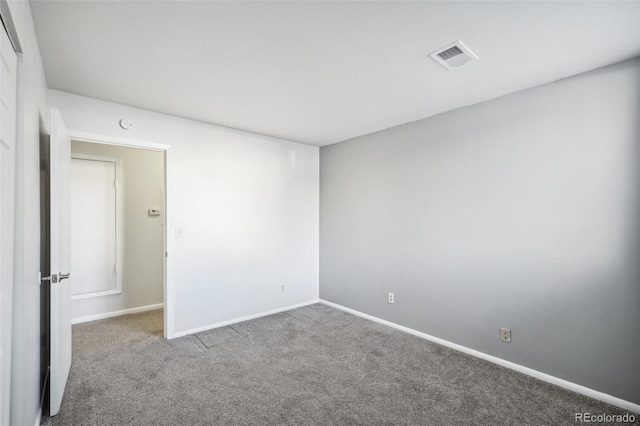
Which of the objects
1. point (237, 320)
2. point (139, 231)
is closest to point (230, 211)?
point (237, 320)

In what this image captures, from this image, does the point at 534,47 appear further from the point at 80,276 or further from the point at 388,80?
the point at 80,276

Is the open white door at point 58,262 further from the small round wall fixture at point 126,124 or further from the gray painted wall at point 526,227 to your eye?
the gray painted wall at point 526,227

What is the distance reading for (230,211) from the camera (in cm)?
380

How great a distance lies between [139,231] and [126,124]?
5.93 feet

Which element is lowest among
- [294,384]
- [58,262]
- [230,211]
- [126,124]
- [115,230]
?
[294,384]

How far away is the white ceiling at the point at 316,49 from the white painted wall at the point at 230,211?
34cm

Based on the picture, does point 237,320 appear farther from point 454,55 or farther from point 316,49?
point 454,55

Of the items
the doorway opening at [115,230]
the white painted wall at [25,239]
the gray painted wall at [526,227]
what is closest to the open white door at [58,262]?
the white painted wall at [25,239]

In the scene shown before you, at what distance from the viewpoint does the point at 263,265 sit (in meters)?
4.11

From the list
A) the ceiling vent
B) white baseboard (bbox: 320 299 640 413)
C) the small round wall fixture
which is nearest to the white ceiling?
the ceiling vent

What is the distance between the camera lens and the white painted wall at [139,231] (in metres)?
4.15

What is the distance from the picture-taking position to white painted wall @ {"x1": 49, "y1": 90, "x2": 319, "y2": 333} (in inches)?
129

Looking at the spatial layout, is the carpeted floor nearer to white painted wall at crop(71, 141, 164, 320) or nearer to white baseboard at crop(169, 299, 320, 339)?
white baseboard at crop(169, 299, 320, 339)

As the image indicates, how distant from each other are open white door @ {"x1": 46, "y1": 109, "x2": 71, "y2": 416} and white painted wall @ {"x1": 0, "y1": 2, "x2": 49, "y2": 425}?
165 mm
